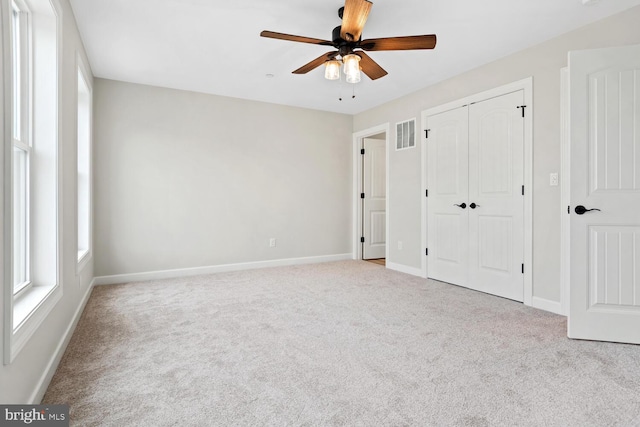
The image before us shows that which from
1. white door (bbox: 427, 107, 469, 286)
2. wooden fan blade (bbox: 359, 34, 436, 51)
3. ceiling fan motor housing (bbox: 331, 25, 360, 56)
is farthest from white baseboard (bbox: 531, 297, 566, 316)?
ceiling fan motor housing (bbox: 331, 25, 360, 56)

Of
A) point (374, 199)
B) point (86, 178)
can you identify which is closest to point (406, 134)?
point (374, 199)

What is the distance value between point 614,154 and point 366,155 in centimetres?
378

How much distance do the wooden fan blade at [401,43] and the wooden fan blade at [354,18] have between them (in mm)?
109

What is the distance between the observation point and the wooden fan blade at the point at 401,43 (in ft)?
7.71

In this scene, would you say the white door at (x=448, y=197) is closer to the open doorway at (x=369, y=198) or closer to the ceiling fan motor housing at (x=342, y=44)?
the open doorway at (x=369, y=198)

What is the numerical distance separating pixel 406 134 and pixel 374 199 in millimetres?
1542

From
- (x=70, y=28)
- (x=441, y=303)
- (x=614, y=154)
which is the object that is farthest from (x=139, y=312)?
(x=614, y=154)

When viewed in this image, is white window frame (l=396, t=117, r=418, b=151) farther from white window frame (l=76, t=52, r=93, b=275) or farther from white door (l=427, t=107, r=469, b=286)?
white window frame (l=76, t=52, r=93, b=275)

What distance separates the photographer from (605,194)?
2.44 metres

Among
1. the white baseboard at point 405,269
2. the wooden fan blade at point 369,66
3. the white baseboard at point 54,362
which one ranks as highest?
the wooden fan blade at point 369,66

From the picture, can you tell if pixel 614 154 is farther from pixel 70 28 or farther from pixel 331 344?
pixel 70 28

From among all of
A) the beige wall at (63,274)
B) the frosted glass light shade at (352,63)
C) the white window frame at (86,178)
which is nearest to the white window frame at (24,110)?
the beige wall at (63,274)

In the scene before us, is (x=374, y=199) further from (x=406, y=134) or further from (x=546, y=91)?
(x=546, y=91)

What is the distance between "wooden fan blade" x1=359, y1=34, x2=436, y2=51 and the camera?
2.35 meters
